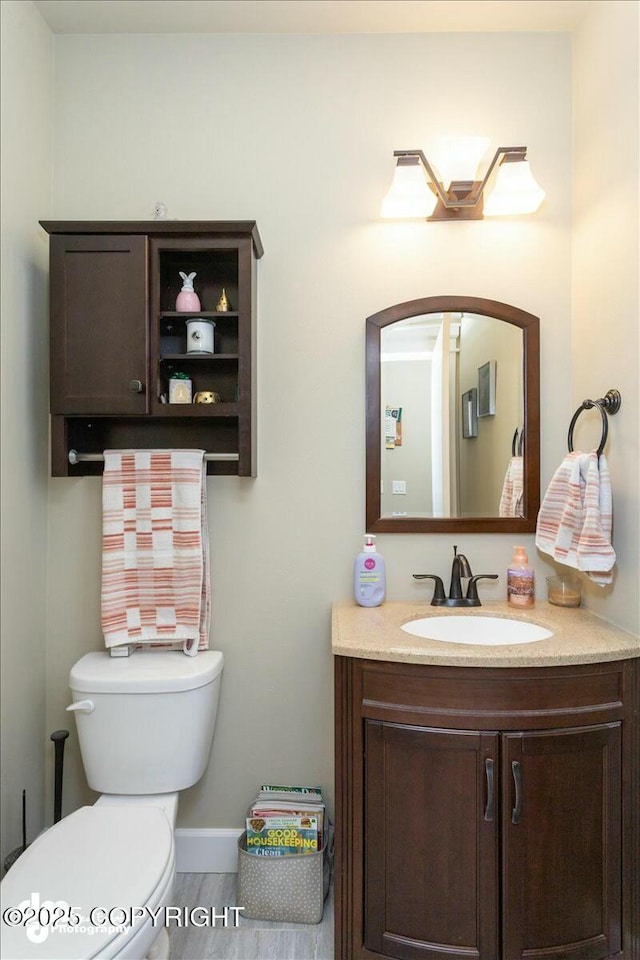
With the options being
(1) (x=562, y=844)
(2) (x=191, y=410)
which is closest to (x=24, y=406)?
(2) (x=191, y=410)

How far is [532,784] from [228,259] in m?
1.71

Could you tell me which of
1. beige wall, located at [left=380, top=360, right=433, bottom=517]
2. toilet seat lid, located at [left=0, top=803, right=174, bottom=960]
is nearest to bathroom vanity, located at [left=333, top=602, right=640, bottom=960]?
toilet seat lid, located at [left=0, top=803, right=174, bottom=960]

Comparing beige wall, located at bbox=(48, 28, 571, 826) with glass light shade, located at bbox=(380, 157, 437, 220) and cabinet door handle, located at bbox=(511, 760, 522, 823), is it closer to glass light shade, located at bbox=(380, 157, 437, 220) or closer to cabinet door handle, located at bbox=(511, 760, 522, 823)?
glass light shade, located at bbox=(380, 157, 437, 220)

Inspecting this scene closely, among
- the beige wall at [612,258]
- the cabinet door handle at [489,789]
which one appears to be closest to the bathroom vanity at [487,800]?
the cabinet door handle at [489,789]

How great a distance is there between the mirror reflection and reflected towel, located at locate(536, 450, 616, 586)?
18cm

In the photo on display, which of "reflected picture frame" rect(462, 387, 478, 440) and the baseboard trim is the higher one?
"reflected picture frame" rect(462, 387, 478, 440)

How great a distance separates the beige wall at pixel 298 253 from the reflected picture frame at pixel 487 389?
0.60 feet

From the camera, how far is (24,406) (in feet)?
5.87

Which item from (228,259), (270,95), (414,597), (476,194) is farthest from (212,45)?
(414,597)

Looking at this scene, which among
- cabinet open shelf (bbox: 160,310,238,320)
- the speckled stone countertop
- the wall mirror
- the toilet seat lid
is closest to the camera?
the toilet seat lid

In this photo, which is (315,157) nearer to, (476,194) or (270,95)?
(270,95)

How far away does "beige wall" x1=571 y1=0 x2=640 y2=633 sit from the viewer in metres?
1.55

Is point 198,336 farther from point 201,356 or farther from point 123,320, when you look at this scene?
point 123,320

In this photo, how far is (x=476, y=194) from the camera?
5.99ft
